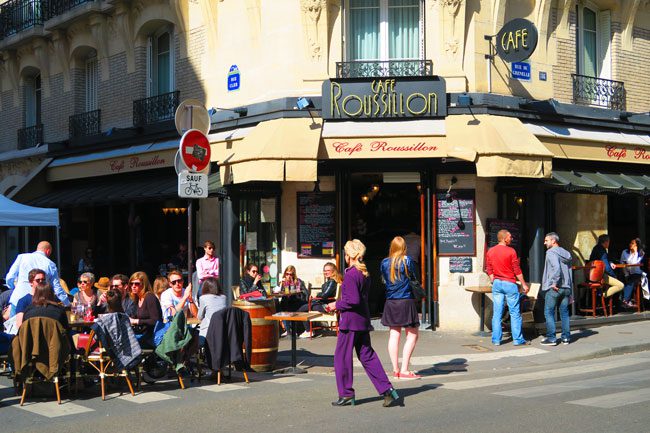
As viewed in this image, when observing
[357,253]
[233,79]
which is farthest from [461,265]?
[357,253]

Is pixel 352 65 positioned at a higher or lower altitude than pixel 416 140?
higher

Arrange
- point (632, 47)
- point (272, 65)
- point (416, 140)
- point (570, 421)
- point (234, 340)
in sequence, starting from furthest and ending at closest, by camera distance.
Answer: point (632, 47)
point (272, 65)
point (416, 140)
point (234, 340)
point (570, 421)

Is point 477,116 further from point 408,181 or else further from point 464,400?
point 464,400

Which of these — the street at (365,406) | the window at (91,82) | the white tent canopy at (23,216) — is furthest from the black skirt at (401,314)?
the window at (91,82)

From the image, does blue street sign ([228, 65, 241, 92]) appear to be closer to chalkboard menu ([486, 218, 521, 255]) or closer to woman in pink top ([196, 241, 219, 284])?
woman in pink top ([196, 241, 219, 284])

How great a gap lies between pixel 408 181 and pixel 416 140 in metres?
1.14

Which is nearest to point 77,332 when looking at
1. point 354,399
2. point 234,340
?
point 234,340

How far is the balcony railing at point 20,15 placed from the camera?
22567mm

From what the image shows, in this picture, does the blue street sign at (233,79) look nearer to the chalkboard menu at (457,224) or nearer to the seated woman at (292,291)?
the seated woman at (292,291)

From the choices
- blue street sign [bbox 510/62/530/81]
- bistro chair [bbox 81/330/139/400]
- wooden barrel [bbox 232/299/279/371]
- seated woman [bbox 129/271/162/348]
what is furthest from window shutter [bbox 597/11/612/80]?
bistro chair [bbox 81/330/139/400]

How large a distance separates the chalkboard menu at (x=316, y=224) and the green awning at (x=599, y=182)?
3987 mm

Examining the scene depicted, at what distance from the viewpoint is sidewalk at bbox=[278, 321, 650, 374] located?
39.7ft

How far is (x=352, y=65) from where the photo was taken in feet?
50.4

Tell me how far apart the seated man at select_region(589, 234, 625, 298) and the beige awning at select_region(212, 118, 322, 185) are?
621 cm
